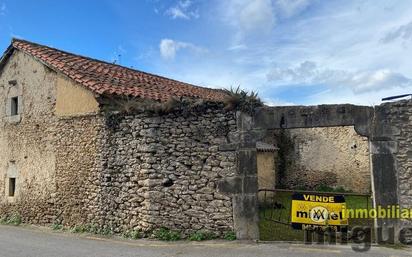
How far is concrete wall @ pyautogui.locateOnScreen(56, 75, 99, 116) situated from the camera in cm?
1163

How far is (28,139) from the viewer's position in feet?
44.5

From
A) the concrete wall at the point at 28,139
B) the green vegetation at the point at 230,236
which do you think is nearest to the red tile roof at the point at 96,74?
the concrete wall at the point at 28,139

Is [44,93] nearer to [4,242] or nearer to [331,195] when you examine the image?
[4,242]

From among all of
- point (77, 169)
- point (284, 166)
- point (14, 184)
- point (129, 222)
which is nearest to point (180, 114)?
point (129, 222)

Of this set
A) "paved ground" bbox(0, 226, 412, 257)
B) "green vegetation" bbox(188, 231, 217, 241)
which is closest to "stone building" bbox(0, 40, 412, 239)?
"green vegetation" bbox(188, 231, 217, 241)

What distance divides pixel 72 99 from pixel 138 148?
11.0ft

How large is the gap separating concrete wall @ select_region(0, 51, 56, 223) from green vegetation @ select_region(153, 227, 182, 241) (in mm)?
4421

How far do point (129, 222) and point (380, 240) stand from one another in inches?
231

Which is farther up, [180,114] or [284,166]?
[180,114]

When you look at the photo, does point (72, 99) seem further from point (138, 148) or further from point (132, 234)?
point (132, 234)

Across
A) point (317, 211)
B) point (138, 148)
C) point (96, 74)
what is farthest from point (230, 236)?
point (96, 74)

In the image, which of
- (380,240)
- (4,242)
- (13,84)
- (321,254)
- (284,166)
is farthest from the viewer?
(284,166)

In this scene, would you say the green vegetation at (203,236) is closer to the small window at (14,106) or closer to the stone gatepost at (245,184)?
the stone gatepost at (245,184)

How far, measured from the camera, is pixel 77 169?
11.7m
